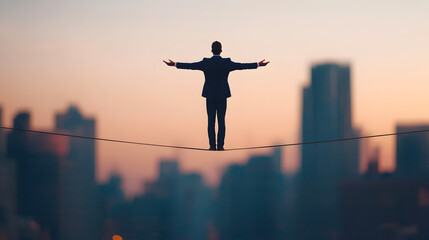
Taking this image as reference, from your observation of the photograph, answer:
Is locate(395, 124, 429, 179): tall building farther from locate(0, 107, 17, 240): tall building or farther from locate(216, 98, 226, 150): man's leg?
locate(216, 98, 226, 150): man's leg

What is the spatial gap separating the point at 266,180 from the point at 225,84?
17904 cm

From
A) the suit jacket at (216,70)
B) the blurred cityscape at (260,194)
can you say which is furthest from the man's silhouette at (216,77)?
the blurred cityscape at (260,194)

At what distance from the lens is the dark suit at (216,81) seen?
13.7m

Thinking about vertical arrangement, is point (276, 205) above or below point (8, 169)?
below

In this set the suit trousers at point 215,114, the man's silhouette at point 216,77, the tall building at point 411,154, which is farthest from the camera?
the tall building at point 411,154

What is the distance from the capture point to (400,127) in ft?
445

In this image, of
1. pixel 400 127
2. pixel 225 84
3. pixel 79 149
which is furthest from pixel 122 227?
pixel 225 84

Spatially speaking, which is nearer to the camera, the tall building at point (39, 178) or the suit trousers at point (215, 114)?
the suit trousers at point (215, 114)

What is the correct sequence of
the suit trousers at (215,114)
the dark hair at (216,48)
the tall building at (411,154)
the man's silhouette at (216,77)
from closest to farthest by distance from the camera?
the dark hair at (216,48) → the man's silhouette at (216,77) → the suit trousers at (215,114) → the tall building at (411,154)

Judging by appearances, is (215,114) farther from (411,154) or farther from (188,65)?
(411,154)

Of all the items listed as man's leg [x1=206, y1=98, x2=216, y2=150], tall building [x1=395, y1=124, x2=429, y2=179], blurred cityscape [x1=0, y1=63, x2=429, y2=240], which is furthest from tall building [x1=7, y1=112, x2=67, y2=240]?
man's leg [x1=206, y1=98, x2=216, y2=150]

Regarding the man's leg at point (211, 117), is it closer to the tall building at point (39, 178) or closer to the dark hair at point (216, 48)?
the dark hair at point (216, 48)

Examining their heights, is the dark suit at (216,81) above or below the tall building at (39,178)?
above

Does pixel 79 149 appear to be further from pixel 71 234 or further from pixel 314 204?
pixel 314 204
